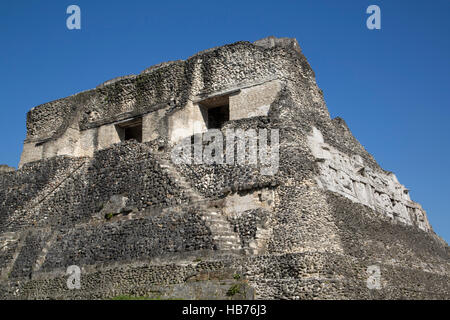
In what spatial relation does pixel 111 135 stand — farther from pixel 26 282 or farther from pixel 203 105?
pixel 26 282

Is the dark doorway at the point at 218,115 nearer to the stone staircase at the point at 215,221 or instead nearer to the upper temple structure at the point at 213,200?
the upper temple structure at the point at 213,200

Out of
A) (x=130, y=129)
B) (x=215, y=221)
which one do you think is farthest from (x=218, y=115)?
(x=215, y=221)

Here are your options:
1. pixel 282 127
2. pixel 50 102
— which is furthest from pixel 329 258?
pixel 50 102

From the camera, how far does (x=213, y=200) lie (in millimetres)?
16766

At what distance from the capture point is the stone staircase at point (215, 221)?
15195mm

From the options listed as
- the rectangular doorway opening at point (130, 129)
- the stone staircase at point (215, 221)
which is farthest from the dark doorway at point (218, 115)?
the stone staircase at point (215, 221)

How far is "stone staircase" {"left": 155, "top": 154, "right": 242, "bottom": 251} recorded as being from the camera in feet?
49.9

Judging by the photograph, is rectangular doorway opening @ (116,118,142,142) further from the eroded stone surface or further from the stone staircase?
the eroded stone surface

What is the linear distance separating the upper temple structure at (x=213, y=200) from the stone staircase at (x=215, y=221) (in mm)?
40

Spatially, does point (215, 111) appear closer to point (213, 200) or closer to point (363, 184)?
point (213, 200)

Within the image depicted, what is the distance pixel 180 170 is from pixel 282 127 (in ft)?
11.7

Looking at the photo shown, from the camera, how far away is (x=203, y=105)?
826 inches

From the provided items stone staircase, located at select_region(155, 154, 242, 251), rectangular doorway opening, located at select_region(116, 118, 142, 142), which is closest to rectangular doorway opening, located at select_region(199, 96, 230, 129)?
rectangular doorway opening, located at select_region(116, 118, 142, 142)
